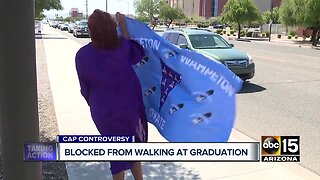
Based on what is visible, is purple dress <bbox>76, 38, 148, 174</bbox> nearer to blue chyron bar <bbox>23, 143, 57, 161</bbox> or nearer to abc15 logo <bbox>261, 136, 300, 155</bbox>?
blue chyron bar <bbox>23, 143, 57, 161</bbox>

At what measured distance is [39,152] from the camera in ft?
9.36

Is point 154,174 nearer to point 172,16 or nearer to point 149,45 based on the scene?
point 149,45

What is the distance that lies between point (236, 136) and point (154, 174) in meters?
2.00

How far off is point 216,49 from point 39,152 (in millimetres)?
8803

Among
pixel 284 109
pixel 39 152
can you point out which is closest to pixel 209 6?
pixel 284 109

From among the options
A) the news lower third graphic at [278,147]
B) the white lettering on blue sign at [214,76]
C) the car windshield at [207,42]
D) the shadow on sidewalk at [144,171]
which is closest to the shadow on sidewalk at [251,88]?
the car windshield at [207,42]

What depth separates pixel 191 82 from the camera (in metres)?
3.35

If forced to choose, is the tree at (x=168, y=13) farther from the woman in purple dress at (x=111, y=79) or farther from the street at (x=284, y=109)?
the woman in purple dress at (x=111, y=79)

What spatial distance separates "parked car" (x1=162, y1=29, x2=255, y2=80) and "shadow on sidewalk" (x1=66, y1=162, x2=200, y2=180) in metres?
5.90

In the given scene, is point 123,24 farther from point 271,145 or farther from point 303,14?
point 303,14

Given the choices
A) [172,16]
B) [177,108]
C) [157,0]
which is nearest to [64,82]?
[177,108]

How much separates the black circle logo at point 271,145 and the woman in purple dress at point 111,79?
4.31 ft

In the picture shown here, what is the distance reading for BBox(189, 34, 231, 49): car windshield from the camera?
11375 millimetres

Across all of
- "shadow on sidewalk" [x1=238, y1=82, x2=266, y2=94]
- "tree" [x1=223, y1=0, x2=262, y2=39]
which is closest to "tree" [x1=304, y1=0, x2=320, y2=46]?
"tree" [x1=223, y1=0, x2=262, y2=39]
